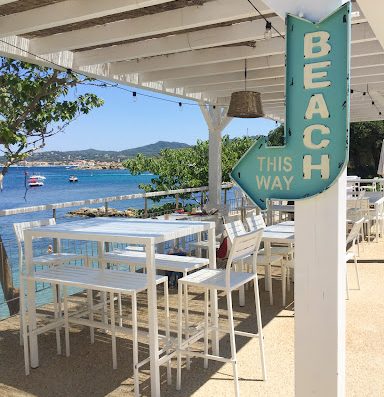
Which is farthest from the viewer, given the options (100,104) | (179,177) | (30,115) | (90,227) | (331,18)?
(179,177)

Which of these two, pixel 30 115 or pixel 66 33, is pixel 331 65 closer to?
pixel 66 33

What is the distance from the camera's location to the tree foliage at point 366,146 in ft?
76.0

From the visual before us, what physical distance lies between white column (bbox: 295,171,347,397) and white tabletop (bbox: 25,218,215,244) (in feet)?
4.13

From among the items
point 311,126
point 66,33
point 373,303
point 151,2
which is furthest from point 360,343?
point 66,33

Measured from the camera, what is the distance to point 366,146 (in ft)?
77.4

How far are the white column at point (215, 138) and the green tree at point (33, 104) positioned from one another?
2.49 metres

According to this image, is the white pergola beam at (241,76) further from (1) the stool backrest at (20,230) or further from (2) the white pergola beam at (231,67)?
(1) the stool backrest at (20,230)

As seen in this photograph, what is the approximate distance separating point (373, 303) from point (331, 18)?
3.61 meters

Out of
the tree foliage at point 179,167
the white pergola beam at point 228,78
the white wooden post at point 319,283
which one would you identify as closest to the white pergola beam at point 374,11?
the white wooden post at point 319,283

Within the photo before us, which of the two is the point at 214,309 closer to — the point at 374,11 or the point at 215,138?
the point at 374,11

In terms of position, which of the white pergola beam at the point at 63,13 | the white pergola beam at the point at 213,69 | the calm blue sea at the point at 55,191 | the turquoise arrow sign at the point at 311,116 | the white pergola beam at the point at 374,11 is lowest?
the calm blue sea at the point at 55,191

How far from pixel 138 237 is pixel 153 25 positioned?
2.33 meters

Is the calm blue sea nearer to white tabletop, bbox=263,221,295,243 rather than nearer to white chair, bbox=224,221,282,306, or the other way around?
white tabletop, bbox=263,221,295,243

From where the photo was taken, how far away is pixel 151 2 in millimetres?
3570
